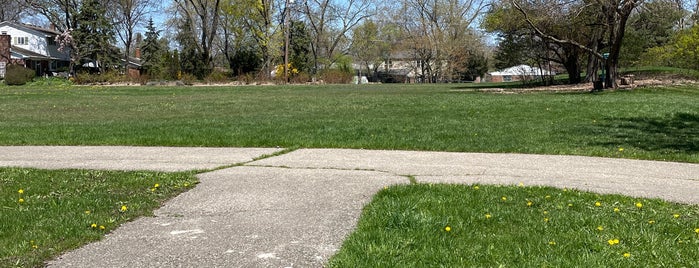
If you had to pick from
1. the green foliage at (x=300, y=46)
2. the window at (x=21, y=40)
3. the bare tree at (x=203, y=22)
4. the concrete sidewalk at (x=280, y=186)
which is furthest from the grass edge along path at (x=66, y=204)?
the window at (x=21, y=40)

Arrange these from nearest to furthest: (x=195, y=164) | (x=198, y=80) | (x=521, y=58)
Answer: (x=195, y=164) < (x=521, y=58) < (x=198, y=80)

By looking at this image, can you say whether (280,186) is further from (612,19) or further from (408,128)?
(612,19)

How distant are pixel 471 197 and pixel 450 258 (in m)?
2.06

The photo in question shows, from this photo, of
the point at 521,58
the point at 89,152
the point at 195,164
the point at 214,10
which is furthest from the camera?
the point at 214,10

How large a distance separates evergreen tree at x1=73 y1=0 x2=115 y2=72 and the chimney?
694 cm

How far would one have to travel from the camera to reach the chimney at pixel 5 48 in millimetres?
62938

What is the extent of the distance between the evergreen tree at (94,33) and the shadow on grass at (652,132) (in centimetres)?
5908

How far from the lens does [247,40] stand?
2867 inches

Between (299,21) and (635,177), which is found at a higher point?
(299,21)

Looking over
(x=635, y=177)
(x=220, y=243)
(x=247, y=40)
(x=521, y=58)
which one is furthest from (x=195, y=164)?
(x=247, y=40)

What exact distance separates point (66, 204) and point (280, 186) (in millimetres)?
2234

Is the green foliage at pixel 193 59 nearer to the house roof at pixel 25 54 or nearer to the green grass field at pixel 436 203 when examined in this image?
the house roof at pixel 25 54

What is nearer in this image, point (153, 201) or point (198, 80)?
point (153, 201)

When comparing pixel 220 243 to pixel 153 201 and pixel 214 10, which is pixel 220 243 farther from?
pixel 214 10
